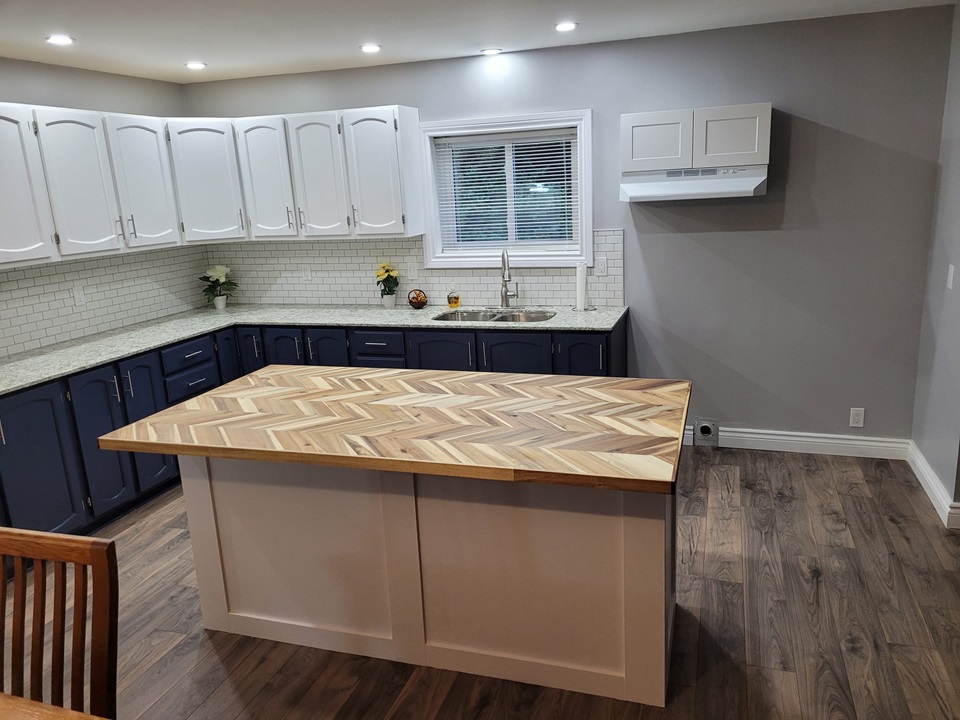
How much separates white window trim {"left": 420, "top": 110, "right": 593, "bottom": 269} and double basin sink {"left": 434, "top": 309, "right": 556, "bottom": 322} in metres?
0.31

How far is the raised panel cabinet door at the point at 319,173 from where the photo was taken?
15.4 feet

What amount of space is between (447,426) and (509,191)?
2.83 m

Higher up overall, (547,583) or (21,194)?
(21,194)

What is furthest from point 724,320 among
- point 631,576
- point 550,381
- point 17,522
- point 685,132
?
point 17,522

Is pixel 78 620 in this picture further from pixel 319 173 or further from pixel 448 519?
pixel 319 173

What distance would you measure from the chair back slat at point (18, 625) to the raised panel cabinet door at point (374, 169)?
346 cm

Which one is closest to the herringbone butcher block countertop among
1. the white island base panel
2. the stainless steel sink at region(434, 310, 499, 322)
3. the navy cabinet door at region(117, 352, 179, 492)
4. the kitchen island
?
the kitchen island

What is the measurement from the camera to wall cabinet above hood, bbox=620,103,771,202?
3.93 meters

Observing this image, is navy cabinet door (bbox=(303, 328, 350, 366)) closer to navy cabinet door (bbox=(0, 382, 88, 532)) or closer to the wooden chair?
navy cabinet door (bbox=(0, 382, 88, 532))

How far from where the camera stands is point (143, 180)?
4.45 metres

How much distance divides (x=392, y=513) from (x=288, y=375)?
1007mm

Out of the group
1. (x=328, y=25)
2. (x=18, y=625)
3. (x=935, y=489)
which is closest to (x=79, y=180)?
(x=328, y=25)

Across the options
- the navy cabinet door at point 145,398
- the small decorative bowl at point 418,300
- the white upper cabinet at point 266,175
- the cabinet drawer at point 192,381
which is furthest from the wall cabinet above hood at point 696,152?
the navy cabinet door at point 145,398

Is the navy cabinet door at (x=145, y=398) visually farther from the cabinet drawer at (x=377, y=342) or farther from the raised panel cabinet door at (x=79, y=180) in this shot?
the cabinet drawer at (x=377, y=342)
